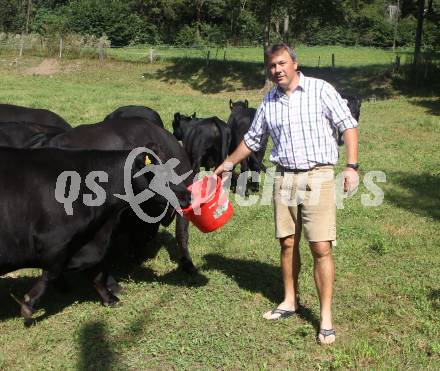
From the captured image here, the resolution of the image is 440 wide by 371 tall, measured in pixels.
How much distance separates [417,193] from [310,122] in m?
5.86

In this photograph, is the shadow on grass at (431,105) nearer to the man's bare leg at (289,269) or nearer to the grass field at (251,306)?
the grass field at (251,306)

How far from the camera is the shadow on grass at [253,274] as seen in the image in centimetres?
568

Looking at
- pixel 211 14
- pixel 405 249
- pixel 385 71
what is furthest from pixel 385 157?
pixel 211 14

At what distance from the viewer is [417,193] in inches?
378

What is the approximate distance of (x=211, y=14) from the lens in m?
55.7

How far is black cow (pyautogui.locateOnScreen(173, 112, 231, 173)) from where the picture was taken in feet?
30.1

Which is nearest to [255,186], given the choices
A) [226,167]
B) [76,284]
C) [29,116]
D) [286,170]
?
[29,116]

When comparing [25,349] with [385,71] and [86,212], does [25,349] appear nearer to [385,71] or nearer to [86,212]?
[86,212]

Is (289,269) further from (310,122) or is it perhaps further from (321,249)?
(310,122)

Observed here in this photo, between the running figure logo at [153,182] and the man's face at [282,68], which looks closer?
the man's face at [282,68]

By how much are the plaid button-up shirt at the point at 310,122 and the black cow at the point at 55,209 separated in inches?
Result: 45.6

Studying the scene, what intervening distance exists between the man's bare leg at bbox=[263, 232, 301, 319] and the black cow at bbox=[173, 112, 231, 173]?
4295 millimetres

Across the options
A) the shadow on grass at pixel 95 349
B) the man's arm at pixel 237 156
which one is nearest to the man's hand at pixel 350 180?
the man's arm at pixel 237 156

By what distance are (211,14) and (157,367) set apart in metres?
54.5
